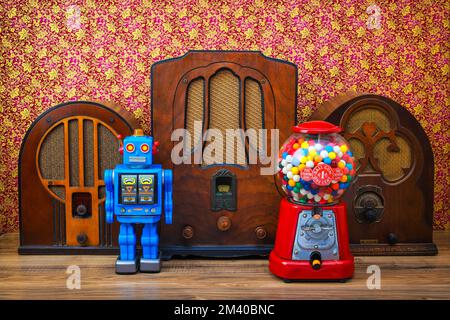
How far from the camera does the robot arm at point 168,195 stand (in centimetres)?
181

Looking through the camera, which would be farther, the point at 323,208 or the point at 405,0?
the point at 405,0

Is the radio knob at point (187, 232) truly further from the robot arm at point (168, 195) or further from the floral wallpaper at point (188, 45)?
the floral wallpaper at point (188, 45)

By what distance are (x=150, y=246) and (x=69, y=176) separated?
450 millimetres

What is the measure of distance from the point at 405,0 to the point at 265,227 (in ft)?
4.00

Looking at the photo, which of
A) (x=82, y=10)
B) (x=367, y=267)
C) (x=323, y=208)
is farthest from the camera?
(x=82, y=10)

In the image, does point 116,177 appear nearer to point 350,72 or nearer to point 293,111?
point 293,111

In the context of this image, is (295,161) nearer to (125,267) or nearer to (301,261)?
(301,261)

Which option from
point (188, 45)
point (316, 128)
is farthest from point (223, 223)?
point (188, 45)

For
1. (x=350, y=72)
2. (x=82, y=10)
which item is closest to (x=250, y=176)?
(x=350, y=72)

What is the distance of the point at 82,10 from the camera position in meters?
2.21

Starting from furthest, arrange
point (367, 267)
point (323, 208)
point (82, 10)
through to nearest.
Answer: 1. point (82, 10)
2. point (367, 267)
3. point (323, 208)

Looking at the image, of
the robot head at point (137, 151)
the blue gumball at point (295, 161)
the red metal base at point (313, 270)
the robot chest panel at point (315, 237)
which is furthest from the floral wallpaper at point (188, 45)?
the red metal base at point (313, 270)

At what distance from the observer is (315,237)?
1.76m

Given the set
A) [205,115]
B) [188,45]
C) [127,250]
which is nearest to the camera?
[127,250]
